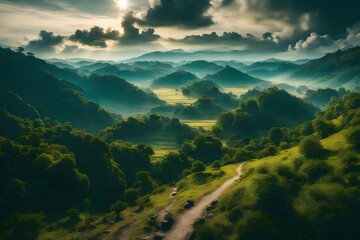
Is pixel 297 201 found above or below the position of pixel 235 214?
above

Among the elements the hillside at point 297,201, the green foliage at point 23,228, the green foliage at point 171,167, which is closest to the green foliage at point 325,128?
the hillside at point 297,201

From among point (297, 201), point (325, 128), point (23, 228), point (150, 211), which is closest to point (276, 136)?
point (325, 128)

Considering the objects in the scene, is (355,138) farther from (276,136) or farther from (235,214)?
(276,136)

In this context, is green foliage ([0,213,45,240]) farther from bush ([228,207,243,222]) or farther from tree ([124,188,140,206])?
bush ([228,207,243,222])

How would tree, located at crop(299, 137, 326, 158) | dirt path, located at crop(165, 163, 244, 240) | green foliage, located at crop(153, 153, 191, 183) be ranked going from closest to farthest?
dirt path, located at crop(165, 163, 244, 240) → tree, located at crop(299, 137, 326, 158) → green foliage, located at crop(153, 153, 191, 183)

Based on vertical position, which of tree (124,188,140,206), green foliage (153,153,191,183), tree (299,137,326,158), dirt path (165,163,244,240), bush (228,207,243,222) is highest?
tree (299,137,326,158)

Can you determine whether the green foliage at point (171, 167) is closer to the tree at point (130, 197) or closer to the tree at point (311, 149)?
the tree at point (130, 197)

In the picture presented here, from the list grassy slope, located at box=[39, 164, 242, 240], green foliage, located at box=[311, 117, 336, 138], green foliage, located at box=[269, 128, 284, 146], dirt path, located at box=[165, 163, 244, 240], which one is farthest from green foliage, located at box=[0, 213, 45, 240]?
green foliage, located at box=[269, 128, 284, 146]
